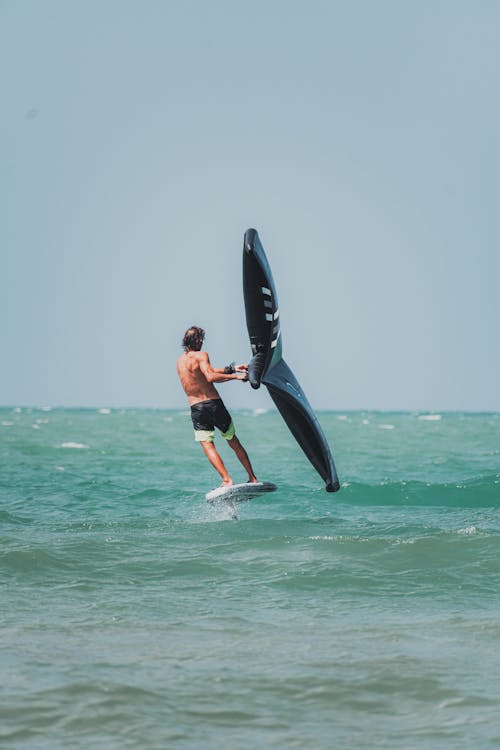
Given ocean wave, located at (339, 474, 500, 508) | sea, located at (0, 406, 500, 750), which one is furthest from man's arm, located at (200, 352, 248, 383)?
ocean wave, located at (339, 474, 500, 508)

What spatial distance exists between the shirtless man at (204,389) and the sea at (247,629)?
1109 mm

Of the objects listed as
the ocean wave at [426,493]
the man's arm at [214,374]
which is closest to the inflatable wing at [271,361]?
the man's arm at [214,374]

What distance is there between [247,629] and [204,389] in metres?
4.89

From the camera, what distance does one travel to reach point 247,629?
682 cm

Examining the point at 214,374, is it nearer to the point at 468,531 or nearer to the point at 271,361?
the point at 271,361

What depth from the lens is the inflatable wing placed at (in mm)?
10938

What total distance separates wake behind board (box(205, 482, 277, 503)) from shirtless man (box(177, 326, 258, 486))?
13 centimetres

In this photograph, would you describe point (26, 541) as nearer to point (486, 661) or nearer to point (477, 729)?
point (486, 661)

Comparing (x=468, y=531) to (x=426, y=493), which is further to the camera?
(x=426, y=493)

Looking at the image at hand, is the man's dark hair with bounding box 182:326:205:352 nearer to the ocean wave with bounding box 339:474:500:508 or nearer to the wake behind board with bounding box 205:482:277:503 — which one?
the wake behind board with bounding box 205:482:277:503

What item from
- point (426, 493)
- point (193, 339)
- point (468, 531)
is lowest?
point (426, 493)

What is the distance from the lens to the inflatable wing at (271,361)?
1094cm

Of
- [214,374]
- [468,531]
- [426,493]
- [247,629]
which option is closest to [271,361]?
[214,374]

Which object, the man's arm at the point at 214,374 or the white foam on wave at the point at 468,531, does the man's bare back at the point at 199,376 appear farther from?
the white foam on wave at the point at 468,531
